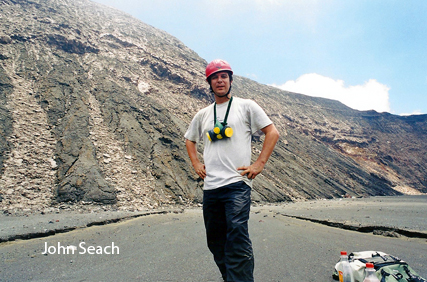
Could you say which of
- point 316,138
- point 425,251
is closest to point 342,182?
point 316,138

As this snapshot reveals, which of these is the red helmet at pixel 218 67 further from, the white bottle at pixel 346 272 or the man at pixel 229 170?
the white bottle at pixel 346 272

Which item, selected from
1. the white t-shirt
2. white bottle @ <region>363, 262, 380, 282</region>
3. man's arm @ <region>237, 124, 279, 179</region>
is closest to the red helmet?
the white t-shirt

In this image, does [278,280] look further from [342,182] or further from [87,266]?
[342,182]

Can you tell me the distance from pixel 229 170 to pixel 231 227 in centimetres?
51

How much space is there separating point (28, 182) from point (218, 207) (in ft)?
36.6

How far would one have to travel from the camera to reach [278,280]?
2879 millimetres

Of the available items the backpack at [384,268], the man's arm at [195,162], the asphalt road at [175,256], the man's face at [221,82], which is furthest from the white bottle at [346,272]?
the man's face at [221,82]

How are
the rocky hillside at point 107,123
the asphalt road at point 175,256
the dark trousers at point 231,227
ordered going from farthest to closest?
the rocky hillside at point 107,123
the asphalt road at point 175,256
the dark trousers at point 231,227

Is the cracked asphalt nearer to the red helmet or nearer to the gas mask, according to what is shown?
the gas mask

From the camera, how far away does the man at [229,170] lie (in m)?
2.07

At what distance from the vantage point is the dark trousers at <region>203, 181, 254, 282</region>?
2012 mm

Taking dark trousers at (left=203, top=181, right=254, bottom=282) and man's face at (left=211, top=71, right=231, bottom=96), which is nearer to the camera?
dark trousers at (left=203, top=181, right=254, bottom=282)

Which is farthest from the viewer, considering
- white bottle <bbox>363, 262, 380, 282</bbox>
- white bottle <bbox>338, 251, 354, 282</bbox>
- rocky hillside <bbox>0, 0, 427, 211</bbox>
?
rocky hillside <bbox>0, 0, 427, 211</bbox>

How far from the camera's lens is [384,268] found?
2385 mm
